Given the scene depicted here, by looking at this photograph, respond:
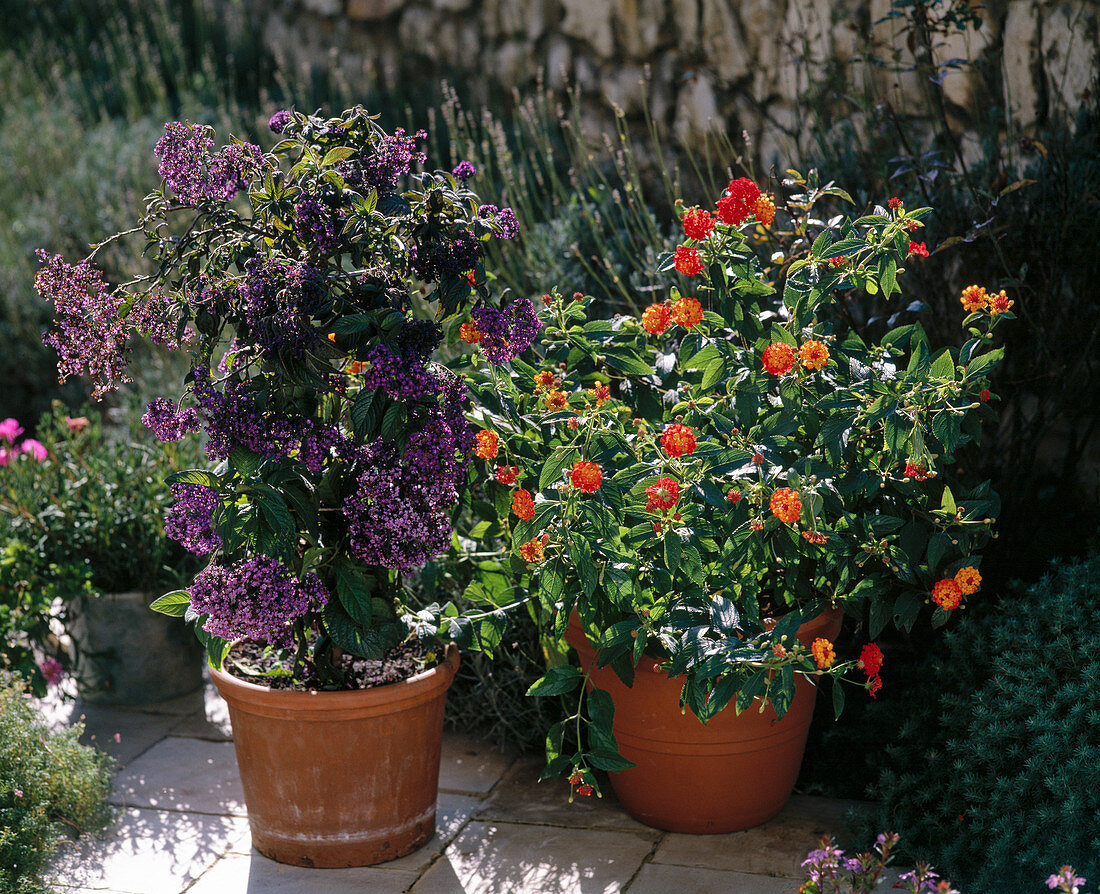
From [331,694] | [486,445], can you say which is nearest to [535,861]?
[331,694]

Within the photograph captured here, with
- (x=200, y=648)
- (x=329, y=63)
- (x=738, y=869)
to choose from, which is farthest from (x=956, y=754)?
(x=329, y=63)

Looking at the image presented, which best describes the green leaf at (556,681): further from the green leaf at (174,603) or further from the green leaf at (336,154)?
the green leaf at (336,154)

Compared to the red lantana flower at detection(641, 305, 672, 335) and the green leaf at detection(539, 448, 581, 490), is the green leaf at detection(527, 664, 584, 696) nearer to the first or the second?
the green leaf at detection(539, 448, 581, 490)

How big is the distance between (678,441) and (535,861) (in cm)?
106

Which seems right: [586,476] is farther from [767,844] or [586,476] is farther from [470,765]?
[470,765]

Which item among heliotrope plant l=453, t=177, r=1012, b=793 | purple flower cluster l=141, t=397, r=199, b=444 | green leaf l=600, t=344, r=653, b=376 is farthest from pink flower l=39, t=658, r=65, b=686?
green leaf l=600, t=344, r=653, b=376

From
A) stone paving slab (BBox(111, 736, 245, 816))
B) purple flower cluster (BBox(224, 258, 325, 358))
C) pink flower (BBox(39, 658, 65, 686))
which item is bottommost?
stone paving slab (BBox(111, 736, 245, 816))

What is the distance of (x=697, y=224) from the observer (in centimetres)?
204

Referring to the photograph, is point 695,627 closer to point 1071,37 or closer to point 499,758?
point 499,758

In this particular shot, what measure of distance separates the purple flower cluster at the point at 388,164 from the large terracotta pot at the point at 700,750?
3.36ft

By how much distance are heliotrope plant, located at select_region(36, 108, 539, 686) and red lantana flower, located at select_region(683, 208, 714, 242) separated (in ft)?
1.13

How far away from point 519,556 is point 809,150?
2057 mm

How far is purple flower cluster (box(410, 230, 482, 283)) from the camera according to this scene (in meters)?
2.01

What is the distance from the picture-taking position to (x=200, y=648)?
127 inches
